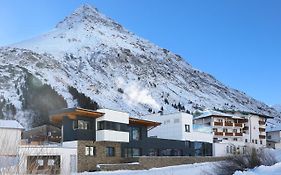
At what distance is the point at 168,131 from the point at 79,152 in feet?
58.1

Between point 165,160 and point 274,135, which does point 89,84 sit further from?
point 165,160

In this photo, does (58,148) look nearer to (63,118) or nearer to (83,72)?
(63,118)

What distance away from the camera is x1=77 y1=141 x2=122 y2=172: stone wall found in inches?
1517

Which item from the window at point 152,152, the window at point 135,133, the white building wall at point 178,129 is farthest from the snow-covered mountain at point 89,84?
the window at point 152,152

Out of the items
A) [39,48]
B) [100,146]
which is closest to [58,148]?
[100,146]

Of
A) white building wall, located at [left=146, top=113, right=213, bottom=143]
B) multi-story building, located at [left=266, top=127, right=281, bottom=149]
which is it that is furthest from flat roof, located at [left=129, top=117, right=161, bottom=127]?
multi-story building, located at [left=266, top=127, right=281, bottom=149]

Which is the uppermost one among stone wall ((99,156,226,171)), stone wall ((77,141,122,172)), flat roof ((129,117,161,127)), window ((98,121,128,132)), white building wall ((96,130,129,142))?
flat roof ((129,117,161,127))

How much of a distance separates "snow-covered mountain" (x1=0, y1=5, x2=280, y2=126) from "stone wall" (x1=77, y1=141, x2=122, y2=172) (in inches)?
1935

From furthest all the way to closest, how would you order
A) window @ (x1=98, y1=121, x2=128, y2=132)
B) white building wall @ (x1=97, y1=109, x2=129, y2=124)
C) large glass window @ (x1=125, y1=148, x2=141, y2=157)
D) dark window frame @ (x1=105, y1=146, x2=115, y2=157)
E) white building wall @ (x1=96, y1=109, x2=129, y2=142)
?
large glass window @ (x1=125, y1=148, x2=141, y2=157) → dark window frame @ (x1=105, y1=146, x2=115, y2=157) → white building wall @ (x1=97, y1=109, x2=129, y2=124) → window @ (x1=98, y1=121, x2=128, y2=132) → white building wall @ (x1=96, y1=109, x2=129, y2=142)

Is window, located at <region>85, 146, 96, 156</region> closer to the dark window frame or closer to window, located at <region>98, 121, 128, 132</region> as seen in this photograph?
the dark window frame

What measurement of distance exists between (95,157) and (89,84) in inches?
3912

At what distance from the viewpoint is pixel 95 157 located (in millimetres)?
40000

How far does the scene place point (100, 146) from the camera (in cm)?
4094

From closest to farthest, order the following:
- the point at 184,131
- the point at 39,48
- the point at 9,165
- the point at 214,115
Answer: the point at 9,165
the point at 184,131
the point at 214,115
the point at 39,48
